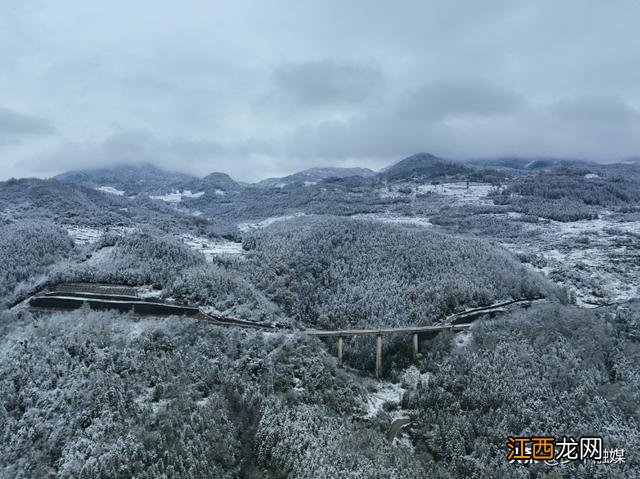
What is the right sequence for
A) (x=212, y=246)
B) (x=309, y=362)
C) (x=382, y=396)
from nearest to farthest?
1. (x=309, y=362)
2. (x=382, y=396)
3. (x=212, y=246)

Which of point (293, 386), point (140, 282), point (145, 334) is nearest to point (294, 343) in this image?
point (293, 386)

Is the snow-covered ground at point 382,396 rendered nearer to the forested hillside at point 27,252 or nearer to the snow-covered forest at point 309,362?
the snow-covered forest at point 309,362

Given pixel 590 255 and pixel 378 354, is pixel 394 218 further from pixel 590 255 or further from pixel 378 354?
pixel 378 354

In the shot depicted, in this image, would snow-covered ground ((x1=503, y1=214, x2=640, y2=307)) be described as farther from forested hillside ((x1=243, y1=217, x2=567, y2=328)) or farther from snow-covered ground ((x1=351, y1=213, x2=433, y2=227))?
snow-covered ground ((x1=351, y1=213, x2=433, y2=227))

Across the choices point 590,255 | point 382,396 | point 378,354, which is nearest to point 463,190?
point 590,255

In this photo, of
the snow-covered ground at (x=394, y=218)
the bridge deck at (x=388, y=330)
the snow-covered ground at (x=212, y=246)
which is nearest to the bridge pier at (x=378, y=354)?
the bridge deck at (x=388, y=330)

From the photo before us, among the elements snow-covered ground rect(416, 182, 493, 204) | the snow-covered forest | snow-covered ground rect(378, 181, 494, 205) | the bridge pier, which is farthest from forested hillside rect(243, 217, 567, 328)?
snow-covered ground rect(378, 181, 494, 205)

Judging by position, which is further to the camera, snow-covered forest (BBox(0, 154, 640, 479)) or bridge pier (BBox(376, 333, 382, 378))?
bridge pier (BBox(376, 333, 382, 378))

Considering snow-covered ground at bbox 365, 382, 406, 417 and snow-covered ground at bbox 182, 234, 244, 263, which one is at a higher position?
snow-covered ground at bbox 182, 234, 244, 263
